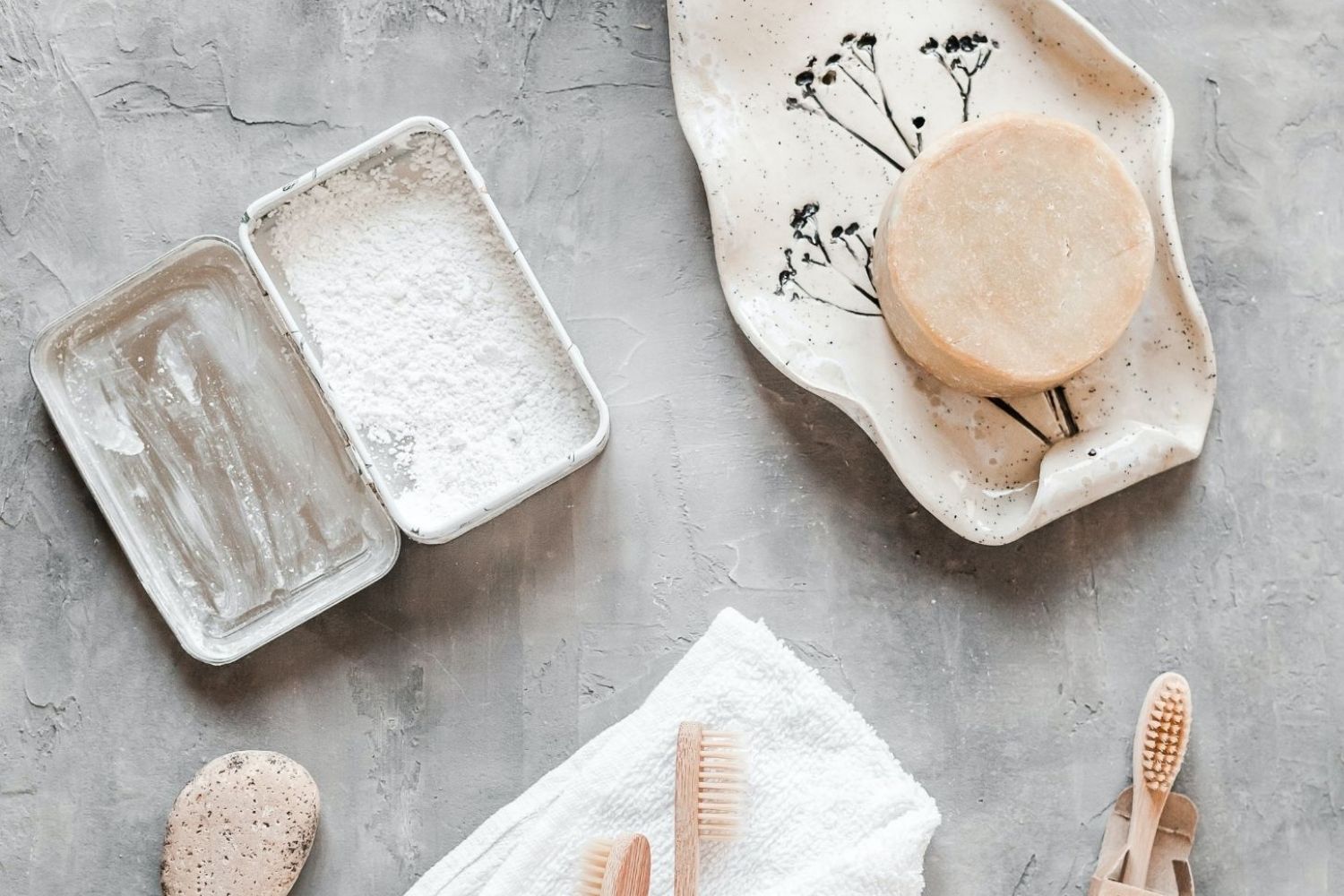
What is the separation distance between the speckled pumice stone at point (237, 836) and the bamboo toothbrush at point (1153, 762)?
0.93 meters

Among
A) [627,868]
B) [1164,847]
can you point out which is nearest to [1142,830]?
[1164,847]

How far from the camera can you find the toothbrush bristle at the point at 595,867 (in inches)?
44.3

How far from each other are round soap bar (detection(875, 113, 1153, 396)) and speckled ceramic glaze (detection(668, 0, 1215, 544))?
0.09m

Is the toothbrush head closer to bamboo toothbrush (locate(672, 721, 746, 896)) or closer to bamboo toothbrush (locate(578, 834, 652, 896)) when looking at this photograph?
bamboo toothbrush (locate(672, 721, 746, 896))

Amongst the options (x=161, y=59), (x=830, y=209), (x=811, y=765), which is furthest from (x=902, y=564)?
(x=161, y=59)

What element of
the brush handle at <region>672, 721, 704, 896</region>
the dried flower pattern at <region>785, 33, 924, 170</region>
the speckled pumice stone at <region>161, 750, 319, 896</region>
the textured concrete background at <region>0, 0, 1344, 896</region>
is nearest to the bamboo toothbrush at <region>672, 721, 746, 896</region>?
the brush handle at <region>672, 721, 704, 896</region>

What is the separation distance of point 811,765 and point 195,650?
69cm

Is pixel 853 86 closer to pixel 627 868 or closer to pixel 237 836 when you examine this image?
pixel 627 868

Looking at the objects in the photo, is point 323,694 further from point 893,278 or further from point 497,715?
point 893,278

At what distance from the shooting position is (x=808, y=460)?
1.26 meters

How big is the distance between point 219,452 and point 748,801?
0.71m

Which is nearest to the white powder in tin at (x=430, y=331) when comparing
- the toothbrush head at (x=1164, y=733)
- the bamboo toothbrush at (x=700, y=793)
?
the bamboo toothbrush at (x=700, y=793)

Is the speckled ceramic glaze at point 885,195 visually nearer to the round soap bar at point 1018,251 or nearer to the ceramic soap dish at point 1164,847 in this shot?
the round soap bar at point 1018,251

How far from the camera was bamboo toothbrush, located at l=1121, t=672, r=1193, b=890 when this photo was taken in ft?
3.92
